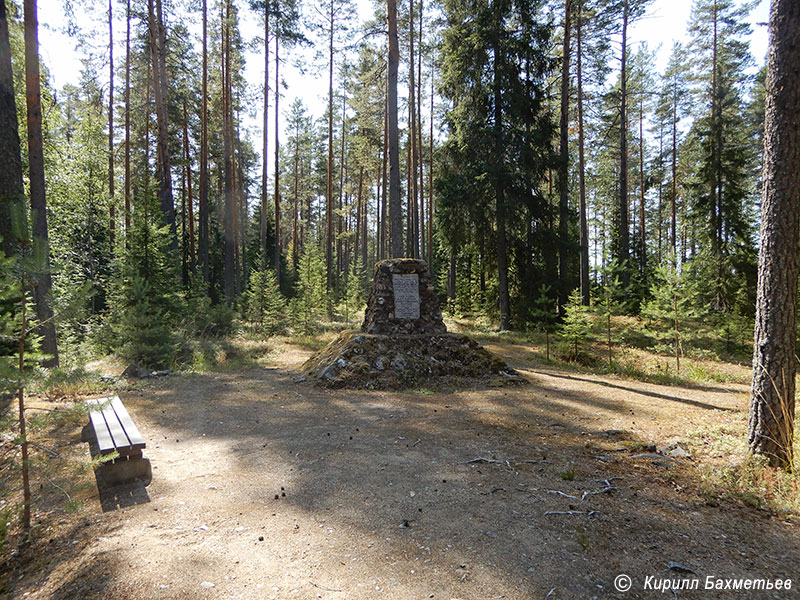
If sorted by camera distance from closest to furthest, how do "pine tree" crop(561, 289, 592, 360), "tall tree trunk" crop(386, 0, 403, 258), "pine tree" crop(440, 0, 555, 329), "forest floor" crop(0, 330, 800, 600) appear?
"forest floor" crop(0, 330, 800, 600)
"pine tree" crop(561, 289, 592, 360)
"tall tree trunk" crop(386, 0, 403, 258)
"pine tree" crop(440, 0, 555, 329)

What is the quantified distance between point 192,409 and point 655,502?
632cm

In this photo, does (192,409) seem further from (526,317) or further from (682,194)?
(682,194)

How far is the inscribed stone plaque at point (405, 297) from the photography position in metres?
9.48

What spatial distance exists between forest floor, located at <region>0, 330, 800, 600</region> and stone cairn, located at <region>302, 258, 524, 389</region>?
7.38 feet

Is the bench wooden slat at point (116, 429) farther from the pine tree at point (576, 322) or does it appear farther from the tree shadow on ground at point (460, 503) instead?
the pine tree at point (576, 322)

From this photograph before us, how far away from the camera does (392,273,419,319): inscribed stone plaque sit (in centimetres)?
948

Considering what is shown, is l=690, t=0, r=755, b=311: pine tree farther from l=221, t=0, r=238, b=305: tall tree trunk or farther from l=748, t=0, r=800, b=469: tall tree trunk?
l=221, t=0, r=238, b=305: tall tree trunk

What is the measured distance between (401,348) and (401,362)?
1.27 feet

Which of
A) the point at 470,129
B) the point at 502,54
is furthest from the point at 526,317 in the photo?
the point at 502,54

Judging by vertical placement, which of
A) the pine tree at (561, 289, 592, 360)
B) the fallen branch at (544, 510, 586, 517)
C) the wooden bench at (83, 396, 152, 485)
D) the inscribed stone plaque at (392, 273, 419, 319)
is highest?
the inscribed stone plaque at (392, 273, 419, 319)

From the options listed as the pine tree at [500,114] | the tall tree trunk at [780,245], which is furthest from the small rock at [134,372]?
the pine tree at [500,114]

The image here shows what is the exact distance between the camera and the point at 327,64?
18.8 m

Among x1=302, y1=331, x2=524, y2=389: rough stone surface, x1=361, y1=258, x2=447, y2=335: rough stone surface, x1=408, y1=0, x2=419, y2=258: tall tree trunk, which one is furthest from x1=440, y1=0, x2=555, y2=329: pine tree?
x1=302, y1=331, x2=524, y2=389: rough stone surface

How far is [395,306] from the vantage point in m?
9.49
